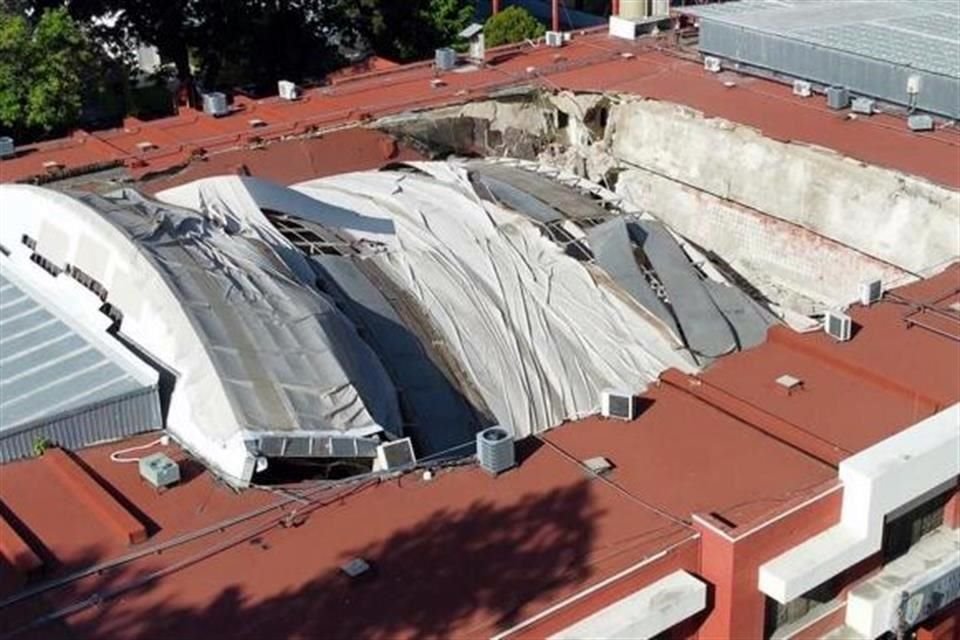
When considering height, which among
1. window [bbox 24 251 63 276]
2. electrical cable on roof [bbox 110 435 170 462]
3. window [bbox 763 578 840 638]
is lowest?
window [bbox 763 578 840 638]

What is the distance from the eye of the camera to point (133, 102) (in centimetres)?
4331

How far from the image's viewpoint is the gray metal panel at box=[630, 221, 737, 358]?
800 inches

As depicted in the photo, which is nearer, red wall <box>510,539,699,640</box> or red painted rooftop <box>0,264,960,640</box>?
red wall <box>510,539,699,640</box>

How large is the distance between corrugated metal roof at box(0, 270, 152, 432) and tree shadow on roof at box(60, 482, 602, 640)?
3.27 metres

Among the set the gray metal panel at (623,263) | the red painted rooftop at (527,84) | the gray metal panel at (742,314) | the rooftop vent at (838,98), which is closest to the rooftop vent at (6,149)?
the red painted rooftop at (527,84)

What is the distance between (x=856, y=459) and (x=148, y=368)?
8086 millimetres

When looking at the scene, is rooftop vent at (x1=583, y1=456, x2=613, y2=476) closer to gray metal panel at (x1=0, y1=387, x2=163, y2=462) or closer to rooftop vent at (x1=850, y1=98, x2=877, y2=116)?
gray metal panel at (x1=0, y1=387, x2=163, y2=462)

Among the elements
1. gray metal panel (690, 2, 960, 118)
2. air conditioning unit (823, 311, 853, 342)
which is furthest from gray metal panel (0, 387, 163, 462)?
gray metal panel (690, 2, 960, 118)

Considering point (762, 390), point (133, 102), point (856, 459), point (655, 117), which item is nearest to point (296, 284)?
point (762, 390)

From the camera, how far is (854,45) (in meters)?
26.7

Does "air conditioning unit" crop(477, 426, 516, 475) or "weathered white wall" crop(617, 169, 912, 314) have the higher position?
"air conditioning unit" crop(477, 426, 516, 475)

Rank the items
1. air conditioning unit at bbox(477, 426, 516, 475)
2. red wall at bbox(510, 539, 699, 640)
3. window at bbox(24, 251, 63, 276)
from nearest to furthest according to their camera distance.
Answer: red wall at bbox(510, 539, 699, 640)
air conditioning unit at bbox(477, 426, 516, 475)
window at bbox(24, 251, 63, 276)

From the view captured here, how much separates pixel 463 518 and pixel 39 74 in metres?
24.2

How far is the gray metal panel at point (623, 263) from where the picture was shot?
20.7 meters
